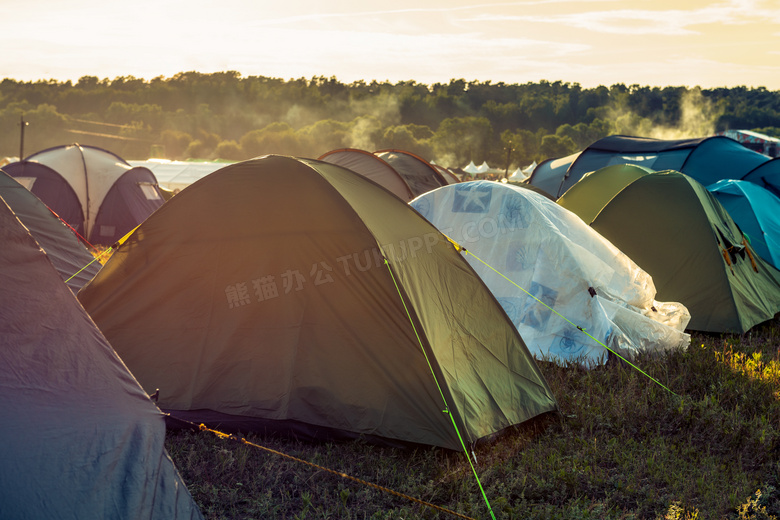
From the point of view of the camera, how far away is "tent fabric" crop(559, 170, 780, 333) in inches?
291

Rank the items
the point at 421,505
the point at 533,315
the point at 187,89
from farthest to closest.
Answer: the point at 187,89 → the point at 533,315 → the point at 421,505

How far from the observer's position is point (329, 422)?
429 cm

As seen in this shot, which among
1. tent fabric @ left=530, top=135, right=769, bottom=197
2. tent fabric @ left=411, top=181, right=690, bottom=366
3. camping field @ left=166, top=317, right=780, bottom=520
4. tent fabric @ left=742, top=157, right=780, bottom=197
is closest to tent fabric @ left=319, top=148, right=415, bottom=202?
tent fabric @ left=530, top=135, right=769, bottom=197

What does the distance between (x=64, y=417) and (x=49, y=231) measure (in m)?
5.78

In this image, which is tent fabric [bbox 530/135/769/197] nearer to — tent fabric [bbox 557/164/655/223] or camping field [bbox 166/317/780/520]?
tent fabric [bbox 557/164/655/223]

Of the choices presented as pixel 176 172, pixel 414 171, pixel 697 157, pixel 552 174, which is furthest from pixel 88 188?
pixel 697 157

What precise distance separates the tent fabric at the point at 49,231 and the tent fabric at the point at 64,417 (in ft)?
15.9

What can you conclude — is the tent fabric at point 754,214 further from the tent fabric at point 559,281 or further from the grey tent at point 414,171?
the grey tent at point 414,171

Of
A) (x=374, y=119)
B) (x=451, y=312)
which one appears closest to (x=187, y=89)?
(x=374, y=119)

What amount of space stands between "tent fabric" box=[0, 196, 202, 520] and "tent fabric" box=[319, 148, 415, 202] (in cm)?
1147

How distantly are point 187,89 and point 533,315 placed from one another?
99.8m

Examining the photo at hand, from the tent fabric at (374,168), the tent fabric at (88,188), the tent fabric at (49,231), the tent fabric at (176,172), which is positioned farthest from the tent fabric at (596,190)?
the tent fabric at (176,172)

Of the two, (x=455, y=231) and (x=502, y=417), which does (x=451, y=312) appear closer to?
(x=502, y=417)

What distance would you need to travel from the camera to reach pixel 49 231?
765cm
